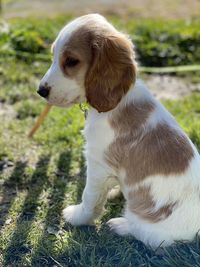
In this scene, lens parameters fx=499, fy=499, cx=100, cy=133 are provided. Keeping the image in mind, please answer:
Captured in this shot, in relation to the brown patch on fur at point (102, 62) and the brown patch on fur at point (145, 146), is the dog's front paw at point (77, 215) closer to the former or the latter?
the brown patch on fur at point (145, 146)

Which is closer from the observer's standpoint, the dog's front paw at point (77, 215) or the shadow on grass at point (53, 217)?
the shadow on grass at point (53, 217)

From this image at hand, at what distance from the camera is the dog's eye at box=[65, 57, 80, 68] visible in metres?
3.64

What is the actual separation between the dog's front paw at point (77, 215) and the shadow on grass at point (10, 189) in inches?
21.9

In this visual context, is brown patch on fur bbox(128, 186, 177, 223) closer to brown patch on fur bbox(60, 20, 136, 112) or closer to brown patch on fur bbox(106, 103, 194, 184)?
brown patch on fur bbox(106, 103, 194, 184)

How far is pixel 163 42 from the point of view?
8.20m

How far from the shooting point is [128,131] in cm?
376

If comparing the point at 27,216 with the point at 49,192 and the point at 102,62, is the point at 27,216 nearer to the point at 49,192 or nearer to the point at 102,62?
the point at 49,192

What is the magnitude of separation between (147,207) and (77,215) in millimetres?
740

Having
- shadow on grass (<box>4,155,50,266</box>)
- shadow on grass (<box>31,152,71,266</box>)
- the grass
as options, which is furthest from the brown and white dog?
shadow on grass (<box>4,155,50,266</box>)

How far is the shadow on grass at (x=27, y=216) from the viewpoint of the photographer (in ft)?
13.0

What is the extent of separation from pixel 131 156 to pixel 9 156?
6.46 ft

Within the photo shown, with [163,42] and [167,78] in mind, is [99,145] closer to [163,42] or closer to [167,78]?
[167,78]

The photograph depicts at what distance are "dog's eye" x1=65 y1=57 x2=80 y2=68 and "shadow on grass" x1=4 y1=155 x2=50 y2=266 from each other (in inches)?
57.2

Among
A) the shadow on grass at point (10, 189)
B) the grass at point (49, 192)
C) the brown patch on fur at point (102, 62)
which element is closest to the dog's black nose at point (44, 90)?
the brown patch on fur at point (102, 62)
